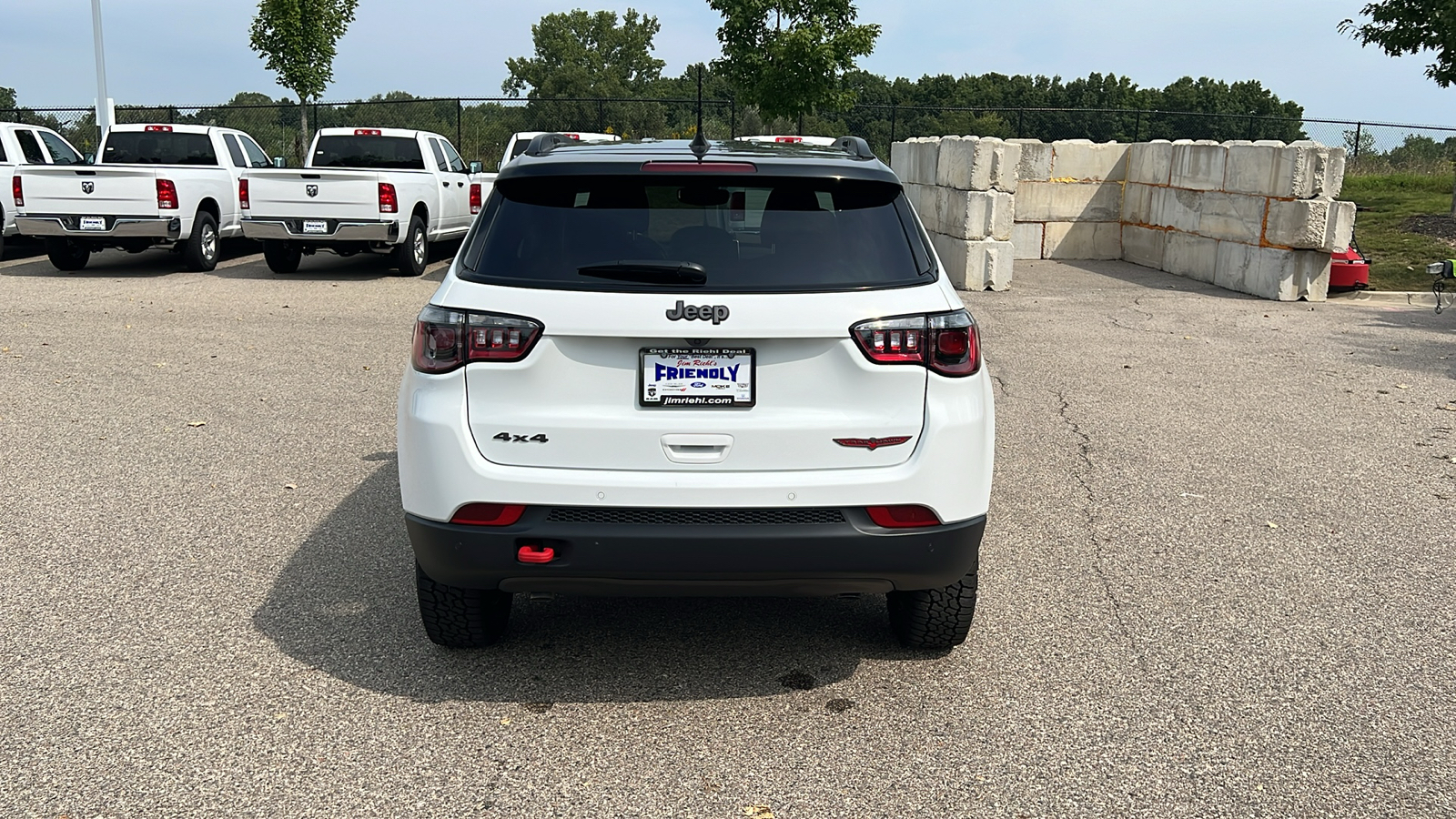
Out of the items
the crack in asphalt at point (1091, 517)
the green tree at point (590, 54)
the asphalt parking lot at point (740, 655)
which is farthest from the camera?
the green tree at point (590, 54)

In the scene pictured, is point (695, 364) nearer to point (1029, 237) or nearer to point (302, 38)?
point (1029, 237)

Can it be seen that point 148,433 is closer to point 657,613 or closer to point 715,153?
point 657,613

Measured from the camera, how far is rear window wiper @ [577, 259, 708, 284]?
373 cm

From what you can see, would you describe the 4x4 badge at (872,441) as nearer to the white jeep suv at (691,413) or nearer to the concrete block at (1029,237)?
the white jeep suv at (691,413)

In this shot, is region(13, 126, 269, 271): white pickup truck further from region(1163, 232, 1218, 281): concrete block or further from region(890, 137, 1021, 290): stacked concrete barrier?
region(1163, 232, 1218, 281): concrete block

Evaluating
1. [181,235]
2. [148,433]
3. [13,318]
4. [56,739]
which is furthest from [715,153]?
[181,235]

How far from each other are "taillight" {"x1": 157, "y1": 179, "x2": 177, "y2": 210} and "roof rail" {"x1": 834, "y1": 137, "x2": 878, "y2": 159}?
13424 mm

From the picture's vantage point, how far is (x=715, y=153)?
415 cm

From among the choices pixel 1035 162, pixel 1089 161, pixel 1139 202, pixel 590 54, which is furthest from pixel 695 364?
pixel 590 54

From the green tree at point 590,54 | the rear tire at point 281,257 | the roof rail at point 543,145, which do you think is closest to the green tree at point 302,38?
the rear tire at point 281,257

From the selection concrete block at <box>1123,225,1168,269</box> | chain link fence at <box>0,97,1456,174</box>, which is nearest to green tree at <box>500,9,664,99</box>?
chain link fence at <box>0,97,1456,174</box>

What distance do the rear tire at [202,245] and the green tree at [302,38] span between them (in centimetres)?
1320

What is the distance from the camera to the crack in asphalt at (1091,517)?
474 cm

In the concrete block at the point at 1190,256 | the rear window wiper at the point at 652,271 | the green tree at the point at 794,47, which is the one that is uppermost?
the green tree at the point at 794,47
